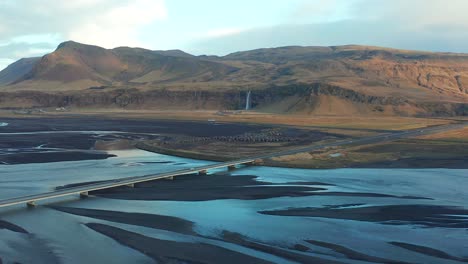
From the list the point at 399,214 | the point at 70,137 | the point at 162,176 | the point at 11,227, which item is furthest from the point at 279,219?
the point at 70,137

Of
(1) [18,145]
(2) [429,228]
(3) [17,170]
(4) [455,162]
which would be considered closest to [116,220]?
(2) [429,228]

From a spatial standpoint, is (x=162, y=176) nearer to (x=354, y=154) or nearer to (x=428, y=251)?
(x=428, y=251)

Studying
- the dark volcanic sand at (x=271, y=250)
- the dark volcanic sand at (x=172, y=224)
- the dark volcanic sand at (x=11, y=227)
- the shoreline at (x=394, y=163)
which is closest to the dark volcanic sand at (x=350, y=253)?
the dark volcanic sand at (x=271, y=250)

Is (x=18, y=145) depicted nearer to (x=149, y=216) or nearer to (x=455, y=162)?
(x=149, y=216)

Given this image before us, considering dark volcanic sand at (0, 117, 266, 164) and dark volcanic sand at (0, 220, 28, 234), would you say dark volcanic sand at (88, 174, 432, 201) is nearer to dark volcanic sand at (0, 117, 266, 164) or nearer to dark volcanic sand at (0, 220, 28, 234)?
dark volcanic sand at (0, 220, 28, 234)

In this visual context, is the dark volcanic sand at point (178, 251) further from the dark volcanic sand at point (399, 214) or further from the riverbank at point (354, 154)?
the riverbank at point (354, 154)

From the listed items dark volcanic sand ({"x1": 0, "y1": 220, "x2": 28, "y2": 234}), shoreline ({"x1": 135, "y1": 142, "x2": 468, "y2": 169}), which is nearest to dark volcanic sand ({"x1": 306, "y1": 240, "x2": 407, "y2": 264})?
dark volcanic sand ({"x1": 0, "y1": 220, "x2": 28, "y2": 234})

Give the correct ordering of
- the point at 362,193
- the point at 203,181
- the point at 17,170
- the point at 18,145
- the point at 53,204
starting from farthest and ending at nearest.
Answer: the point at 18,145
the point at 17,170
the point at 203,181
the point at 362,193
the point at 53,204
